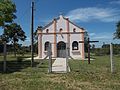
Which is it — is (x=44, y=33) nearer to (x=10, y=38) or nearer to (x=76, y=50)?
(x=76, y=50)

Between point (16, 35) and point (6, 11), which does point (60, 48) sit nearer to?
point (16, 35)

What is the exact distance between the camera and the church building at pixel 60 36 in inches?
1737

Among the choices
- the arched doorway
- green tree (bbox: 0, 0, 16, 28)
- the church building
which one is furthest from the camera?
the arched doorway

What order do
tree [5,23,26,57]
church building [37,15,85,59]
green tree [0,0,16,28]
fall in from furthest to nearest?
1. tree [5,23,26,57]
2. church building [37,15,85,59]
3. green tree [0,0,16,28]

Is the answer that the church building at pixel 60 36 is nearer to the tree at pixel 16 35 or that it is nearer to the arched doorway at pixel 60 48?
the arched doorway at pixel 60 48

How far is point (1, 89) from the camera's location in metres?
9.70

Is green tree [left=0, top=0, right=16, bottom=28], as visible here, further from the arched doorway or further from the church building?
the arched doorway

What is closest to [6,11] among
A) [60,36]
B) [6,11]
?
[6,11]

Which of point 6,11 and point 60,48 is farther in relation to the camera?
point 60,48

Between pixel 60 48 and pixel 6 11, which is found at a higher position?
pixel 6 11

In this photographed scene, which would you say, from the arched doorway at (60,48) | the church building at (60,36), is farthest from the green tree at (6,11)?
the arched doorway at (60,48)

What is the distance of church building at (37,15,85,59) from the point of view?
44125mm

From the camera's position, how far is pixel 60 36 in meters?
44.8

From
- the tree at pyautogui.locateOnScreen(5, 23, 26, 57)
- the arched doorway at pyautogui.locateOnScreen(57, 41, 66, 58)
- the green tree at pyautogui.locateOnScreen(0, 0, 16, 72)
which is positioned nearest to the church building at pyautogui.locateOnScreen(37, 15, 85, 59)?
the arched doorway at pyautogui.locateOnScreen(57, 41, 66, 58)
